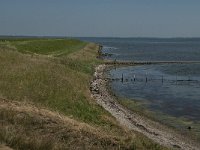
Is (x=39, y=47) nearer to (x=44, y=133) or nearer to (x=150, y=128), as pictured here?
(x=150, y=128)

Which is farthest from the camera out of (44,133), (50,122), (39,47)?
(39,47)

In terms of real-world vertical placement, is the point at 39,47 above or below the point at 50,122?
below

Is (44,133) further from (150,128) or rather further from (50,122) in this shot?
(150,128)

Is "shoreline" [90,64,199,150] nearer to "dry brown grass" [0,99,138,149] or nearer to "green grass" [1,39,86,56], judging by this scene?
"dry brown grass" [0,99,138,149]

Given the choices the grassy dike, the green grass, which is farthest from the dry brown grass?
the green grass

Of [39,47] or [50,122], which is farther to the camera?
[39,47]

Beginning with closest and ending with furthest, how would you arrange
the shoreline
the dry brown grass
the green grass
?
the dry brown grass < the shoreline < the green grass

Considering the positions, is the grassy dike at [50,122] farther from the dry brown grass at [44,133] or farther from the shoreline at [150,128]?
the shoreline at [150,128]

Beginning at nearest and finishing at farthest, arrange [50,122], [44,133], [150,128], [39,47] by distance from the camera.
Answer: [44,133]
[50,122]
[150,128]
[39,47]

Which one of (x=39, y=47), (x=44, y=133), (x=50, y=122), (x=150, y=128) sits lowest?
(x=39, y=47)

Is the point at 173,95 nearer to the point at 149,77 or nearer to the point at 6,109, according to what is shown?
the point at 149,77

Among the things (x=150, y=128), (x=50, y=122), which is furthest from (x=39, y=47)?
(x=50, y=122)

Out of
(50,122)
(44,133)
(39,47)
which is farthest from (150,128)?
(39,47)

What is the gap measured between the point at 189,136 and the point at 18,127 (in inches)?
623
